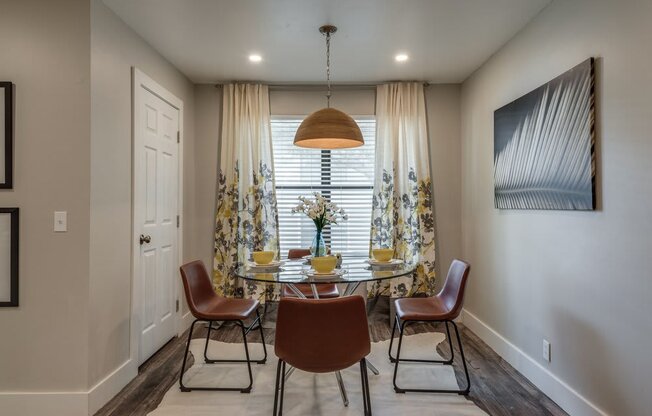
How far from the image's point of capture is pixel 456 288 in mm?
2555

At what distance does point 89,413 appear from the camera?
83.8 inches

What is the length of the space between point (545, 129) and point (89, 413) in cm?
328

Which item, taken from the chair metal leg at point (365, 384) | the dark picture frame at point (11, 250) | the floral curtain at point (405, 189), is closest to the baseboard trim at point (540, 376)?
the floral curtain at point (405, 189)

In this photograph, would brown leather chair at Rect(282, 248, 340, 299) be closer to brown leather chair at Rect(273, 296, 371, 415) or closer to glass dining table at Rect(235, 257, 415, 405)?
glass dining table at Rect(235, 257, 415, 405)

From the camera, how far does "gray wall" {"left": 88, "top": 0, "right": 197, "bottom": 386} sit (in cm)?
221

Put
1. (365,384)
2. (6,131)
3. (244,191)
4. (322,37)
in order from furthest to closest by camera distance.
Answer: (244,191)
(322,37)
(6,131)
(365,384)

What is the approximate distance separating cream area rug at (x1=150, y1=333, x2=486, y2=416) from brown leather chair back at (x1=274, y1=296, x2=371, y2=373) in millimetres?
582

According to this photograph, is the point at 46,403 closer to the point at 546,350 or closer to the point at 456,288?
the point at 456,288

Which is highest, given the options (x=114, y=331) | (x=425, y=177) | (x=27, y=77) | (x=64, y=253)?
(x=27, y=77)

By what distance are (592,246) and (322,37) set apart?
90.2 inches

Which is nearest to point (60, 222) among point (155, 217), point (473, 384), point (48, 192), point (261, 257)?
point (48, 192)

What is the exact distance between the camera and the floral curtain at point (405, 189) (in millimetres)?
3754

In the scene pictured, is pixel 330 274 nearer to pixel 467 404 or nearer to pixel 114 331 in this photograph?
pixel 467 404

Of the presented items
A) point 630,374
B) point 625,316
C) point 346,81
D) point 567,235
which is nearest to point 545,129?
point 567,235
